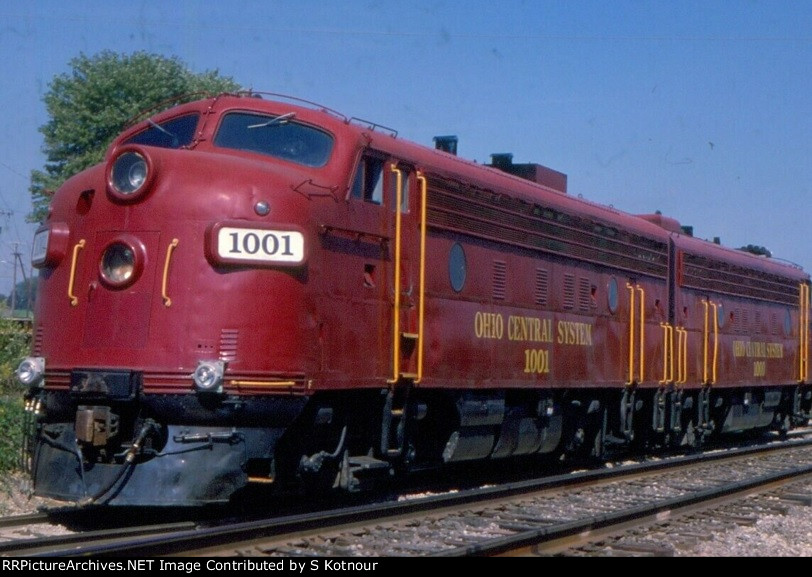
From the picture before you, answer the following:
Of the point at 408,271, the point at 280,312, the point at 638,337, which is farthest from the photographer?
the point at 638,337

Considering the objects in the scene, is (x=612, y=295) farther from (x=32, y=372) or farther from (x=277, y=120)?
Result: (x=32, y=372)

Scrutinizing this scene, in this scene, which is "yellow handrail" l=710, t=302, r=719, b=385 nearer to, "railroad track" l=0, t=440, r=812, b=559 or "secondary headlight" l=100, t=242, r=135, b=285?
"railroad track" l=0, t=440, r=812, b=559

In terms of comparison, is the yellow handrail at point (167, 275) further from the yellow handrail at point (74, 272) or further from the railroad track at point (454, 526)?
the railroad track at point (454, 526)

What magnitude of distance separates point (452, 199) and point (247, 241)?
11.6 feet

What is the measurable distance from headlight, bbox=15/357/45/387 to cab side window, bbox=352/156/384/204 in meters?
3.37

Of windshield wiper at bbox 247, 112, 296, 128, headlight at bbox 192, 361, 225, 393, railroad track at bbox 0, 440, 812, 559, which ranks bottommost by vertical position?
railroad track at bbox 0, 440, 812, 559

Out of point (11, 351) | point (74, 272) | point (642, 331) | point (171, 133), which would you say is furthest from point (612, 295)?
point (11, 351)

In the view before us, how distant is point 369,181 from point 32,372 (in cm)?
375

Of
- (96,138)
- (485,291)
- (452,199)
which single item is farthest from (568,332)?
(96,138)

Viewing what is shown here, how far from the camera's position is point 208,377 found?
9.03 metres

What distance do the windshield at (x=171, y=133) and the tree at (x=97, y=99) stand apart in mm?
29749

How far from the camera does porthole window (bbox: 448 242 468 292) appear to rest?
39.9 ft

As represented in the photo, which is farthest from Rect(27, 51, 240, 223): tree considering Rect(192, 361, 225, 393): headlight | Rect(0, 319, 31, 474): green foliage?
Rect(192, 361, 225, 393): headlight

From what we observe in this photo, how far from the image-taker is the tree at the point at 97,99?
133ft
